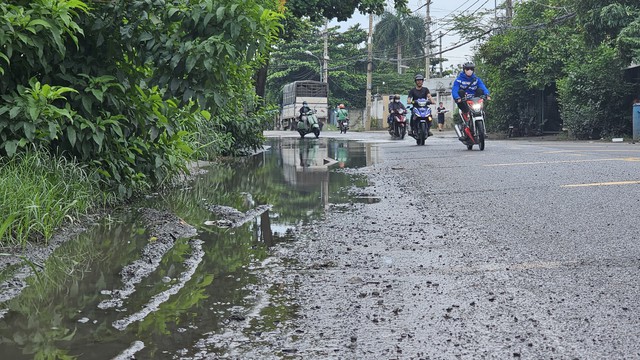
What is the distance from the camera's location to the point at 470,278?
3.92 meters

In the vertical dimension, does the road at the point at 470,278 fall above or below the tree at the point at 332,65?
below

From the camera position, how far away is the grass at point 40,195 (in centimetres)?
479

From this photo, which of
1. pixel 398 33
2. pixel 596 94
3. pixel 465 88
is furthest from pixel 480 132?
pixel 398 33

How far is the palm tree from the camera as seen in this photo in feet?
206

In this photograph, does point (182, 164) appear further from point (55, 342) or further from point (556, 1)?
point (556, 1)

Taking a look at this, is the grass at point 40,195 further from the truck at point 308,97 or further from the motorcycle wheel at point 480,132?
the truck at point 308,97

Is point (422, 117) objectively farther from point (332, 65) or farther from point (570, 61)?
point (332, 65)

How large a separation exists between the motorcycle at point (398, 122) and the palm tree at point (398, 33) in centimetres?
3948

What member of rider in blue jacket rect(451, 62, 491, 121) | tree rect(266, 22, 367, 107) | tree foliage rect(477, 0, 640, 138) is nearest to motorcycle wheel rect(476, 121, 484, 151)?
rider in blue jacket rect(451, 62, 491, 121)

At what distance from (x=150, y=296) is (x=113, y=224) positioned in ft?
7.52

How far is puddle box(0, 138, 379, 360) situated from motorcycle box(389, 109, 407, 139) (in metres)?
16.0

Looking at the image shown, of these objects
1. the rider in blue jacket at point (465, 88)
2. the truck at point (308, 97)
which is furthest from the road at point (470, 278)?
the truck at point (308, 97)

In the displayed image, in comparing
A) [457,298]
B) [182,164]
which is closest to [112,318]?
[457,298]

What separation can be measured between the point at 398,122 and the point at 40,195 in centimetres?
1890
